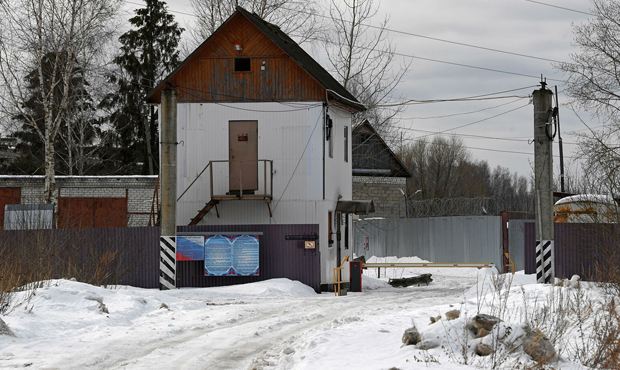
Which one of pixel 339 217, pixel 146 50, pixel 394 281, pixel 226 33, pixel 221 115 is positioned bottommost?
pixel 394 281

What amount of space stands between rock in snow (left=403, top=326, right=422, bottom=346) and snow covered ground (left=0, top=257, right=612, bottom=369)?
143 millimetres

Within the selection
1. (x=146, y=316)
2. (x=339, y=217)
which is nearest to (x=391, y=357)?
(x=146, y=316)

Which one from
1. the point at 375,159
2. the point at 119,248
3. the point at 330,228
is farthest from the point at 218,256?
the point at 375,159

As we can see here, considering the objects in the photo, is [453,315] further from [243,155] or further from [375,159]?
[375,159]

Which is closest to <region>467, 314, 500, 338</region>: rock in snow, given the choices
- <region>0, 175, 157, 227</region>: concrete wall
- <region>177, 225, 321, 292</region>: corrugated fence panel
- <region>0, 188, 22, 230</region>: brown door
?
<region>177, 225, 321, 292</region>: corrugated fence panel

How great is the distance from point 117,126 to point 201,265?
3120 cm

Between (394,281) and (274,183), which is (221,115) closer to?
(274,183)

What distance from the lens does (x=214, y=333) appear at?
17.3 meters

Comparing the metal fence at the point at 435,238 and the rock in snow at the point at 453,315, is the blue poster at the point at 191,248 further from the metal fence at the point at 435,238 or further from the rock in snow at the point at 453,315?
the metal fence at the point at 435,238

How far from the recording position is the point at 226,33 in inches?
1432

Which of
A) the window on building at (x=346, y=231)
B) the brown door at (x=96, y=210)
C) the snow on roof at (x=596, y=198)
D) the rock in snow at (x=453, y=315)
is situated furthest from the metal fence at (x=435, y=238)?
the rock in snow at (x=453, y=315)

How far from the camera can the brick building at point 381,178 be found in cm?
6294

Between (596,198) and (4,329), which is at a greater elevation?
(596,198)

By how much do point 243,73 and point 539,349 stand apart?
25809 millimetres
